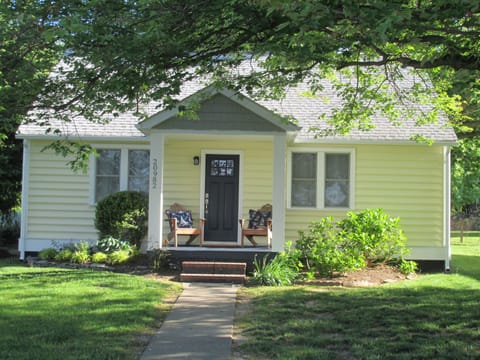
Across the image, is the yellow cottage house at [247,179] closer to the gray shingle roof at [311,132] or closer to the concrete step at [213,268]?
the gray shingle roof at [311,132]

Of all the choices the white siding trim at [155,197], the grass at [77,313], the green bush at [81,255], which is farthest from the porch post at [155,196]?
the green bush at [81,255]

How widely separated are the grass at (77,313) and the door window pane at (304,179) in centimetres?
479

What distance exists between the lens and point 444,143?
13.1 m

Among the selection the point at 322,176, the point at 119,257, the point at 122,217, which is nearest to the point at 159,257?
the point at 119,257

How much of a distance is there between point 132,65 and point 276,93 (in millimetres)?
4246

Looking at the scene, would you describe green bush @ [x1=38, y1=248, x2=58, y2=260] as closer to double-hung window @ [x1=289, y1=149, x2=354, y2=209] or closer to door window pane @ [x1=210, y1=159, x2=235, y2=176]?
door window pane @ [x1=210, y1=159, x2=235, y2=176]

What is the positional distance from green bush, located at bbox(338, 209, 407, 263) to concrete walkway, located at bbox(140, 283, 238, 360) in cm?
339

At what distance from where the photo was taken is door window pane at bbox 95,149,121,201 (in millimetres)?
13922

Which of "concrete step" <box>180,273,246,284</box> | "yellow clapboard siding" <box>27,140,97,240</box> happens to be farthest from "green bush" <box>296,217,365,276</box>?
"yellow clapboard siding" <box>27,140,97,240</box>

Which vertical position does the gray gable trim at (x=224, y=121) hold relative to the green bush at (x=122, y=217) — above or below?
above

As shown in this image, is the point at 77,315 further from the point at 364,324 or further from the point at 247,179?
the point at 247,179

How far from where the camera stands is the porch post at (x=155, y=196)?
1149 centimetres

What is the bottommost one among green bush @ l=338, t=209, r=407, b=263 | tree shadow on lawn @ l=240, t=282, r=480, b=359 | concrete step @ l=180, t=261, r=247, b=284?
tree shadow on lawn @ l=240, t=282, r=480, b=359

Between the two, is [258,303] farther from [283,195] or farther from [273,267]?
[283,195]
